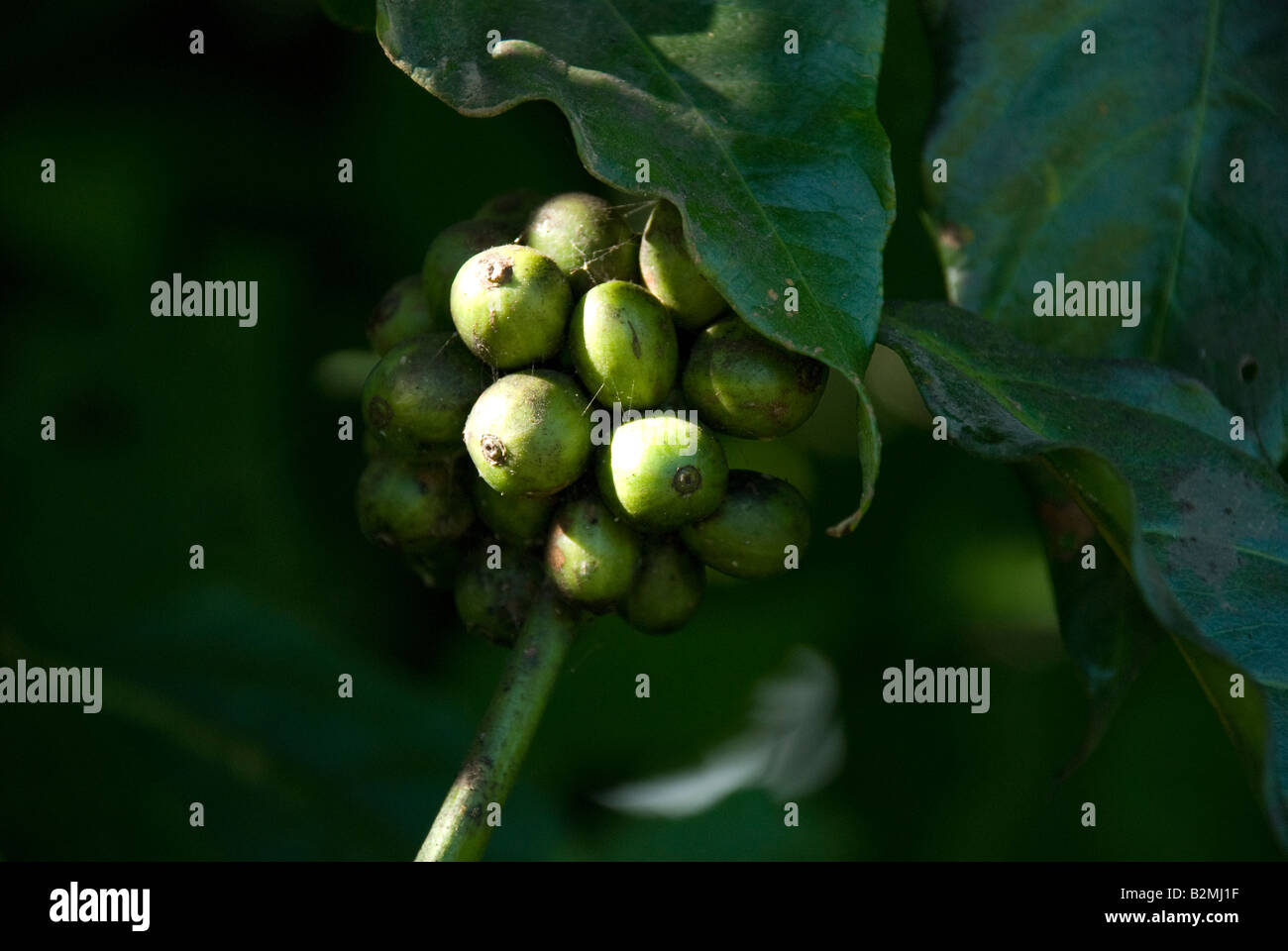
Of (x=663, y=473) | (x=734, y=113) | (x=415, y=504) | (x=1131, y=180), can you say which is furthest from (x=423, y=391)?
(x=1131, y=180)

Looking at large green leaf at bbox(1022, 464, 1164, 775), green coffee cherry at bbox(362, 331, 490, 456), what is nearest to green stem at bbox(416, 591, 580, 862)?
green coffee cherry at bbox(362, 331, 490, 456)

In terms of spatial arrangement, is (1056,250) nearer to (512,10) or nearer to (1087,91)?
(1087,91)

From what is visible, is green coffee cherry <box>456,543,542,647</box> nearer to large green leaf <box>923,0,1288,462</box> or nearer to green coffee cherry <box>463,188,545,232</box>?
green coffee cherry <box>463,188,545,232</box>

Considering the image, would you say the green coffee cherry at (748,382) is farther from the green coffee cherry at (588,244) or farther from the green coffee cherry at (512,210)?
the green coffee cherry at (512,210)

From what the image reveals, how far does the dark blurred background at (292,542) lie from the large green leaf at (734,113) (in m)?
0.51

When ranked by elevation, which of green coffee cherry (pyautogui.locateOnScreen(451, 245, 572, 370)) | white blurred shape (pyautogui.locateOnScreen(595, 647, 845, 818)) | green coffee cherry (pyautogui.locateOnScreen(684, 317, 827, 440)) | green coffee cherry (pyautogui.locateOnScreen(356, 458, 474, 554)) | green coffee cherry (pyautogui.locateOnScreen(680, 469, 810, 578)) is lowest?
white blurred shape (pyautogui.locateOnScreen(595, 647, 845, 818))

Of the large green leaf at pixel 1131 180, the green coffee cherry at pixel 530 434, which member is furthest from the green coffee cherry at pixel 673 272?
the large green leaf at pixel 1131 180

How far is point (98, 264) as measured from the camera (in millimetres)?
1620

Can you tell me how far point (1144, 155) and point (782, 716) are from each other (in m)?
0.90

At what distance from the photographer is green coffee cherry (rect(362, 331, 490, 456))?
41.8 inches

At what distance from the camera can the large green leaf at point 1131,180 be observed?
4.23 ft

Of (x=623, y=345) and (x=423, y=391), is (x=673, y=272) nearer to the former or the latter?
(x=623, y=345)

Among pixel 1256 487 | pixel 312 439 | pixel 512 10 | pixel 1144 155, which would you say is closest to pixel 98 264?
pixel 312 439

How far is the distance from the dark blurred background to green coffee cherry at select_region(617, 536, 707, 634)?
0.49 m
